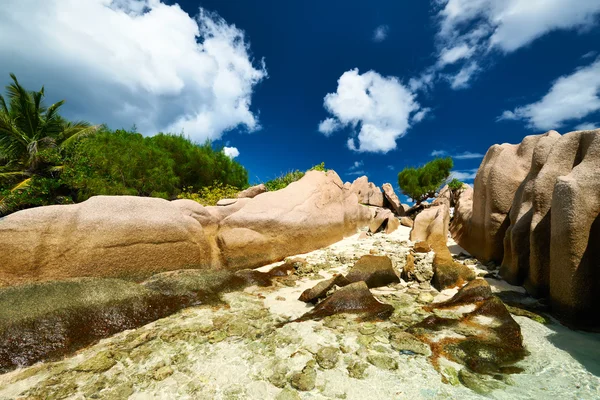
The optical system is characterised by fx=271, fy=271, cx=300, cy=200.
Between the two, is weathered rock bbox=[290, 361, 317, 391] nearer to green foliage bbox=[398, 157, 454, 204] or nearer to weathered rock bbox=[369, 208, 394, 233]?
weathered rock bbox=[369, 208, 394, 233]

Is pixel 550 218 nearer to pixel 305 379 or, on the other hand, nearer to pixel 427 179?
pixel 305 379

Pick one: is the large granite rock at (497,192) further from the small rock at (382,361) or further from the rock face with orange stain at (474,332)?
the small rock at (382,361)

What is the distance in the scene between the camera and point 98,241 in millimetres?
5914

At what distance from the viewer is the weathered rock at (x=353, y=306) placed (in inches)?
178

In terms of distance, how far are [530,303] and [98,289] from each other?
7.65m

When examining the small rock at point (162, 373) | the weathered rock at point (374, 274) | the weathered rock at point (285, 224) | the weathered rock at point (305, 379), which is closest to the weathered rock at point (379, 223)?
the weathered rock at point (285, 224)

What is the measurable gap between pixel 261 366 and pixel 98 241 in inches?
191

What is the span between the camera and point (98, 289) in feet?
15.8

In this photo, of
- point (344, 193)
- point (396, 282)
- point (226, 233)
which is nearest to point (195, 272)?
point (226, 233)

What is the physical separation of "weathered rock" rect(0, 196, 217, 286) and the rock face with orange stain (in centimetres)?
567

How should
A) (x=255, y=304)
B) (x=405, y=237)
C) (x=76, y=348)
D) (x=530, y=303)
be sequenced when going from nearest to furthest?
(x=76, y=348) < (x=530, y=303) < (x=255, y=304) < (x=405, y=237)

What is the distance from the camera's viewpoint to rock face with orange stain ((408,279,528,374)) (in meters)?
3.21

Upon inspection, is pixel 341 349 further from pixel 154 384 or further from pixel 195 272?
pixel 195 272

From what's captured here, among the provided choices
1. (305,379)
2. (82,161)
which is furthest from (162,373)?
(82,161)
